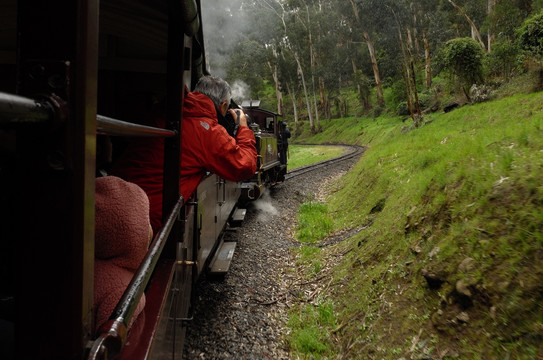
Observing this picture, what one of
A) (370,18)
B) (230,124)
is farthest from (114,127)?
(370,18)

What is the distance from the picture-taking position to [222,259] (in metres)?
4.50

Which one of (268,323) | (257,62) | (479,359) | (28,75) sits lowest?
(268,323)

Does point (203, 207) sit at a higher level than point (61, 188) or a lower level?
lower

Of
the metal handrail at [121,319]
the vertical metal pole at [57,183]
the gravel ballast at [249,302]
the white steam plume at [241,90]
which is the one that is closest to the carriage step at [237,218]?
the gravel ballast at [249,302]

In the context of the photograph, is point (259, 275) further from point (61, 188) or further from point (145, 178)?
point (61, 188)

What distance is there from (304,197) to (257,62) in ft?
91.9

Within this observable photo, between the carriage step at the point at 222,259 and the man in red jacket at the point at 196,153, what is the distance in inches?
69.9

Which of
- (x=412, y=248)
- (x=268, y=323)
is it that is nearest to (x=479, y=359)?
(x=412, y=248)

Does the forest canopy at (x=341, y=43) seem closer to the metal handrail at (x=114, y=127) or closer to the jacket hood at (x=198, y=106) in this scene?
the jacket hood at (x=198, y=106)

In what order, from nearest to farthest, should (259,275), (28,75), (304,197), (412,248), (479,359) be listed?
(28,75) → (479,359) → (412,248) → (259,275) → (304,197)

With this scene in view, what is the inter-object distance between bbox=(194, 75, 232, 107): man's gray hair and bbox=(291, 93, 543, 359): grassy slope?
7.33 feet

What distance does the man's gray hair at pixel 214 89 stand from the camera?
2680mm

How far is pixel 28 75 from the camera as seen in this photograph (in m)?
0.63

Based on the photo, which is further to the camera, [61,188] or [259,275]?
[259,275]
